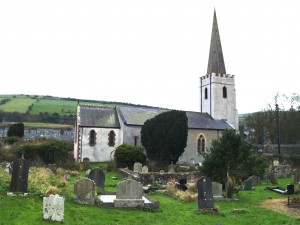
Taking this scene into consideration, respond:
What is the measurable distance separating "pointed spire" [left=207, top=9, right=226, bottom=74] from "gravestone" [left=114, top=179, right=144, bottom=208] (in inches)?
1330

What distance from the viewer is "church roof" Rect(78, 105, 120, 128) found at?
117ft

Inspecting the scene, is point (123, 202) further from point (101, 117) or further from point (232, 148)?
point (101, 117)

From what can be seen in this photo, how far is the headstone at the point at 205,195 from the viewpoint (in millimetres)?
13295

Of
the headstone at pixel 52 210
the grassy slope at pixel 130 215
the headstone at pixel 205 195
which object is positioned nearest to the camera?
the headstone at pixel 52 210

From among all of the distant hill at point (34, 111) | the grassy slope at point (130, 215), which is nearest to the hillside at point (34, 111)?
the distant hill at point (34, 111)

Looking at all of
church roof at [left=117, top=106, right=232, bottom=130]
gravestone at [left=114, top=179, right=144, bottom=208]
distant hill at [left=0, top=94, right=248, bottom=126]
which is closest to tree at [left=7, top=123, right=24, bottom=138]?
church roof at [left=117, top=106, right=232, bottom=130]

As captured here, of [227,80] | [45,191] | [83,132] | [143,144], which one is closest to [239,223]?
[45,191]

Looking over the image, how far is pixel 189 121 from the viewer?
39.8 metres

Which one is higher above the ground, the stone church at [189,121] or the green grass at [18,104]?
the green grass at [18,104]

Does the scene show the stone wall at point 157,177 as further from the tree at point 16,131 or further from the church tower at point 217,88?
the tree at point 16,131

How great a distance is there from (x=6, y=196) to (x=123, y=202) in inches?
177

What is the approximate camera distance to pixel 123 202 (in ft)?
42.9

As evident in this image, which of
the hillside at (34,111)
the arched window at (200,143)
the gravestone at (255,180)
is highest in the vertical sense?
the hillside at (34,111)

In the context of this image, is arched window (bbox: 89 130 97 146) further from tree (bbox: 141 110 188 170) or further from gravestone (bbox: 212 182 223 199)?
gravestone (bbox: 212 182 223 199)
